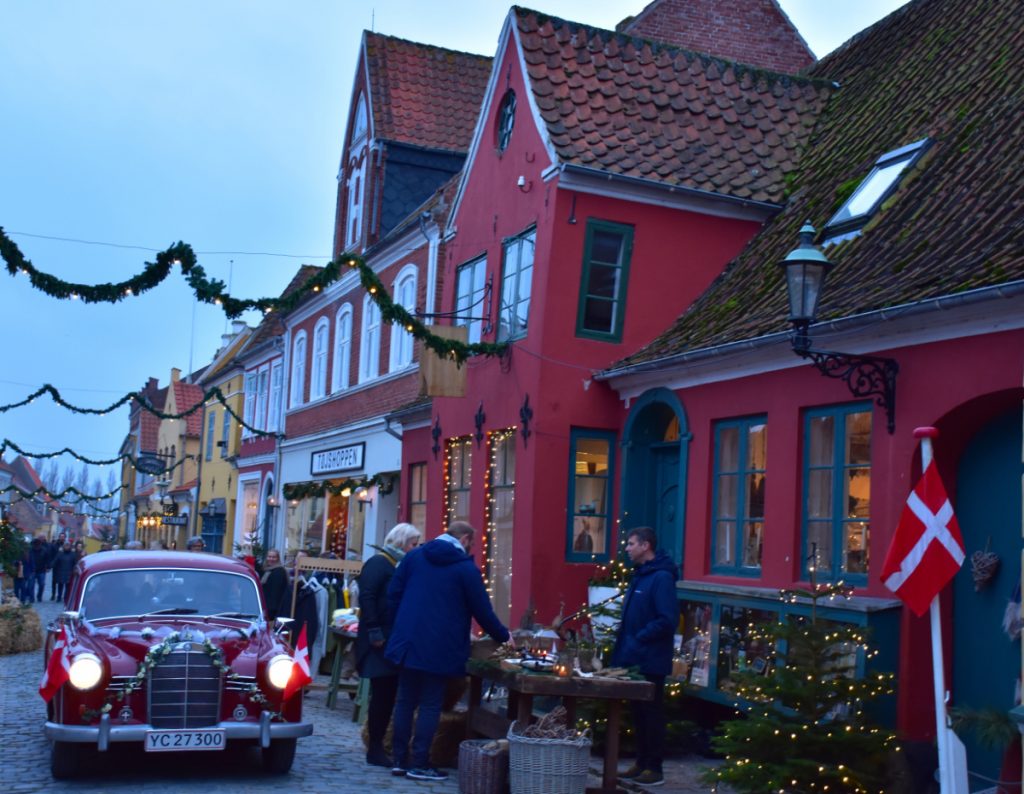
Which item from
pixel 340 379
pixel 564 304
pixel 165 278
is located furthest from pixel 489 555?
pixel 340 379

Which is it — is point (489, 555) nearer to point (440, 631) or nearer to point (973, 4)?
point (440, 631)

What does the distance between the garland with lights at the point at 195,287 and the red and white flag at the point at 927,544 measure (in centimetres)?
745

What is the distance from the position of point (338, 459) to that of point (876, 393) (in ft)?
56.5

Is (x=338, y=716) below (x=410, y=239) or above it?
below

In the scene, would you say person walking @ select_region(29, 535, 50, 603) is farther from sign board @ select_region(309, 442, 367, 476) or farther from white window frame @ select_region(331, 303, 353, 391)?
white window frame @ select_region(331, 303, 353, 391)

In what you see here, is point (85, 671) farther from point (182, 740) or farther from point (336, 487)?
point (336, 487)

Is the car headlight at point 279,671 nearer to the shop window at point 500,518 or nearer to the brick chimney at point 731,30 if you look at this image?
the shop window at point 500,518

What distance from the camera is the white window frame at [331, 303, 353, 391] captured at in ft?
87.2

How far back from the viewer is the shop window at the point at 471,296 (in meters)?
16.9

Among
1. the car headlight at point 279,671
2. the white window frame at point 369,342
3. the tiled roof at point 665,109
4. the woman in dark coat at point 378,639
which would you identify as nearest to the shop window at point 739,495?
the woman in dark coat at point 378,639

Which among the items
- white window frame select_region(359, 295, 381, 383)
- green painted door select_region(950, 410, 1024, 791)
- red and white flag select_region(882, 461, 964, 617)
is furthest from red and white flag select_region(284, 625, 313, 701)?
white window frame select_region(359, 295, 381, 383)

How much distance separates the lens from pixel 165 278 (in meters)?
14.4

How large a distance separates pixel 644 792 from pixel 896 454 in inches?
124

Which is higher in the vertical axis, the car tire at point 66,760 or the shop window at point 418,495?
the shop window at point 418,495
